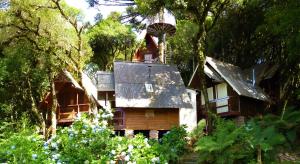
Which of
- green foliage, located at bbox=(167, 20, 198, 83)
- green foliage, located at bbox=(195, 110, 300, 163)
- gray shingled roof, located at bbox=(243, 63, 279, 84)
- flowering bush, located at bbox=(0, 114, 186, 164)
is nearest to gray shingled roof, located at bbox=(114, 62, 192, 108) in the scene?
gray shingled roof, located at bbox=(243, 63, 279, 84)

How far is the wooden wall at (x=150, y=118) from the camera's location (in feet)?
85.4

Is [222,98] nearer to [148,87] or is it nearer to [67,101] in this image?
[148,87]

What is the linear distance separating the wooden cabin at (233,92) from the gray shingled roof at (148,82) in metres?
2.09

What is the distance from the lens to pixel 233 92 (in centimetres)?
2614

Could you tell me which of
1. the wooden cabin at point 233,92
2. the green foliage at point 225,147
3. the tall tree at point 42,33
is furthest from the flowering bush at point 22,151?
the wooden cabin at point 233,92

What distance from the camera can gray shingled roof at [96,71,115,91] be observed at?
2636 cm

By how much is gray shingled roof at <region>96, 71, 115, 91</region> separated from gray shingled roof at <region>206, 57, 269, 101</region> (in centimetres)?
607

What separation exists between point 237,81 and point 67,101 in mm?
13170

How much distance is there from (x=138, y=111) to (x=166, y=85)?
7.77 feet

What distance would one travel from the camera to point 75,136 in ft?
36.9

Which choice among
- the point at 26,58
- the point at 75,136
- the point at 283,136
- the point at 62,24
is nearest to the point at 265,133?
the point at 283,136

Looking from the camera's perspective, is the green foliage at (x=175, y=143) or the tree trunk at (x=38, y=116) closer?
the green foliage at (x=175, y=143)

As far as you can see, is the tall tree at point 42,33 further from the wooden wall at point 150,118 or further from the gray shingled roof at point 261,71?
the gray shingled roof at point 261,71

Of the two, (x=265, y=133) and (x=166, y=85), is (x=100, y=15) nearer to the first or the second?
(x=166, y=85)
